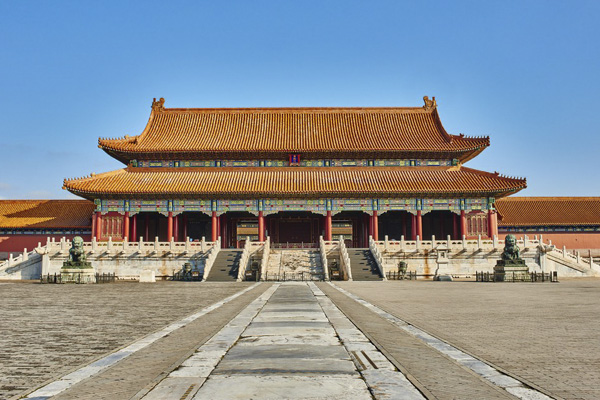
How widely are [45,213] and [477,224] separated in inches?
1376

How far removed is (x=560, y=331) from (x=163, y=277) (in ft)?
91.5

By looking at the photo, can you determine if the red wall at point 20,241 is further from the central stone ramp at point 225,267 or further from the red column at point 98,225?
the central stone ramp at point 225,267

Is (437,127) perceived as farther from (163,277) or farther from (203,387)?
(203,387)

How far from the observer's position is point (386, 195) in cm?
3997

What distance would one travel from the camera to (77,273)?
27.4 meters

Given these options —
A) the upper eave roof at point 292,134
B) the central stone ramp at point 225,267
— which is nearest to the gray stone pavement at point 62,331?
the central stone ramp at point 225,267

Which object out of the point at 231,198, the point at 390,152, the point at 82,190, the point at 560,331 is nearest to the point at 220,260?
the point at 231,198

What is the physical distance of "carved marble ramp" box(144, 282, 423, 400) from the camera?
4.25 meters

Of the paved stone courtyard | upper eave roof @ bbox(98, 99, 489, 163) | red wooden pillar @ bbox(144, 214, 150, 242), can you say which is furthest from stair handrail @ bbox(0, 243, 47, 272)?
the paved stone courtyard

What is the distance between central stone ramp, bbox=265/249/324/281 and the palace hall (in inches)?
176

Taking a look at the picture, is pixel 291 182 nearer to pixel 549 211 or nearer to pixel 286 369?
pixel 549 211

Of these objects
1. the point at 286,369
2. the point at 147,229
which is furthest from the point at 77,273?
the point at 286,369

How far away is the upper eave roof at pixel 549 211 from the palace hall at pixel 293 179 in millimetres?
4344

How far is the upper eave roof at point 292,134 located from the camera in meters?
42.6
